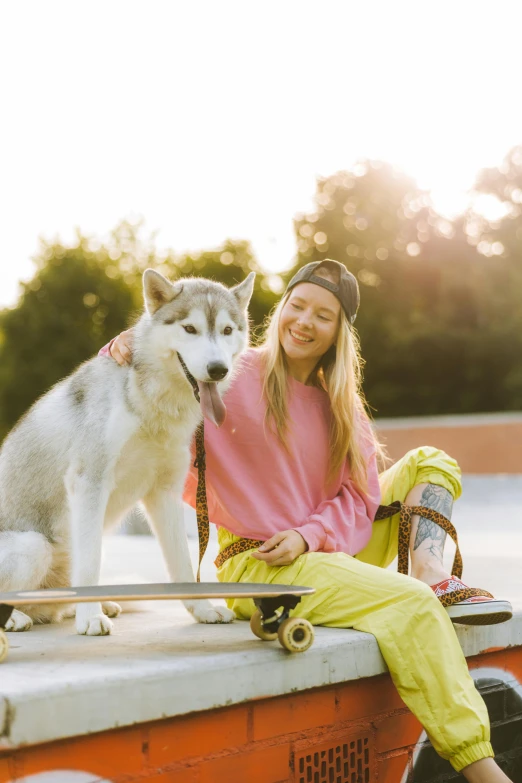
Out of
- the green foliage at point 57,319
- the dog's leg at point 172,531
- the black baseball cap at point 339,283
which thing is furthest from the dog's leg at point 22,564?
the green foliage at point 57,319

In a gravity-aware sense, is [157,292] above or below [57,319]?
above

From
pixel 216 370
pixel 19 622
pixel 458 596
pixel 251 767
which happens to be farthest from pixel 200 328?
pixel 251 767

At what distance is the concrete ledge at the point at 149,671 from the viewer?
1971 millimetres

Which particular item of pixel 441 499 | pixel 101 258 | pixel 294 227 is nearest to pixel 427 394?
pixel 294 227

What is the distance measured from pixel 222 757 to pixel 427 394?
2614 cm

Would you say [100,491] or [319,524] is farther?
[319,524]

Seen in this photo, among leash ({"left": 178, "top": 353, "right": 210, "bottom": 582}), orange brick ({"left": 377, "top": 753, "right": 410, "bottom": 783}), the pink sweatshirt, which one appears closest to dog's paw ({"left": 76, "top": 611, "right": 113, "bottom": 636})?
leash ({"left": 178, "top": 353, "right": 210, "bottom": 582})

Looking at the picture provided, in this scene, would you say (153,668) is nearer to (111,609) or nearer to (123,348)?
(111,609)

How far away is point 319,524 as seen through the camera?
10.3ft

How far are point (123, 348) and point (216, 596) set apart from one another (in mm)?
1103

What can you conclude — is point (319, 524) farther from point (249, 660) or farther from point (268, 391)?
point (249, 660)

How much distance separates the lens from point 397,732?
2.85 meters

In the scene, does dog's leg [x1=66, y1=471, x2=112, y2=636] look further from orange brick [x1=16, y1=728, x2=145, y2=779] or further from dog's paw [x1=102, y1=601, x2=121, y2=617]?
orange brick [x1=16, y1=728, x2=145, y2=779]

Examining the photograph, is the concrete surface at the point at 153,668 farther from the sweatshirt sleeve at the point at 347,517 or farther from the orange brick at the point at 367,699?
the sweatshirt sleeve at the point at 347,517
